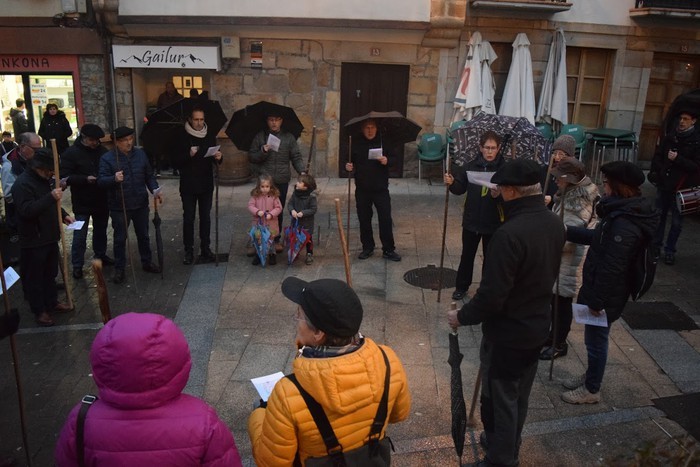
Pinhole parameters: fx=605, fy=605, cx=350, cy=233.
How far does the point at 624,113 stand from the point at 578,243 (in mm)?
9320

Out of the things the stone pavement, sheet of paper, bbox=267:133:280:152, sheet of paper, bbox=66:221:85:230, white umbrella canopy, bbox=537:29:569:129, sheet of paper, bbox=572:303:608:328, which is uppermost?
white umbrella canopy, bbox=537:29:569:129

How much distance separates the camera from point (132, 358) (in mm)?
2168

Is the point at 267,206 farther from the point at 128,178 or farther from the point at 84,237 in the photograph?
the point at 84,237

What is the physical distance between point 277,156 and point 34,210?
3059mm

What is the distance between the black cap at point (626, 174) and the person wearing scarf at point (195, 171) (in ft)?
15.5

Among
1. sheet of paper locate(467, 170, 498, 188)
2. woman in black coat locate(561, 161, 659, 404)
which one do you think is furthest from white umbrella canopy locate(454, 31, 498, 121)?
woman in black coat locate(561, 161, 659, 404)

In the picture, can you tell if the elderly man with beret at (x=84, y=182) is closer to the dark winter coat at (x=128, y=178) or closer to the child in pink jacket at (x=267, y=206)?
the dark winter coat at (x=128, y=178)

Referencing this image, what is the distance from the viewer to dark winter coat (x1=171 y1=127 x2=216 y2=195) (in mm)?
7230

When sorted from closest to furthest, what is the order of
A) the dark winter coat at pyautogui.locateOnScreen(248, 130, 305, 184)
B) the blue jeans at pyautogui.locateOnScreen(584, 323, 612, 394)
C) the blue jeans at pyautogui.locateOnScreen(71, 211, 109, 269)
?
the blue jeans at pyautogui.locateOnScreen(584, 323, 612, 394)
the blue jeans at pyautogui.locateOnScreen(71, 211, 109, 269)
the dark winter coat at pyautogui.locateOnScreen(248, 130, 305, 184)

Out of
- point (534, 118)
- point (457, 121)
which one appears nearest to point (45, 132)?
point (457, 121)

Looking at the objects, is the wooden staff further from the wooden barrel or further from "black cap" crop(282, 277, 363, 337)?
the wooden barrel

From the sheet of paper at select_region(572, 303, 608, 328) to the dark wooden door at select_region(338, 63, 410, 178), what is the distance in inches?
318

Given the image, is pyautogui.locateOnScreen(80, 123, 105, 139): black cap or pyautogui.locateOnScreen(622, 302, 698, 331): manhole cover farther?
pyautogui.locateOnScreen(80, 123, 105, 139): black cap

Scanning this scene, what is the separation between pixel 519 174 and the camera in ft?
11.0
